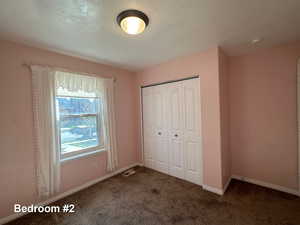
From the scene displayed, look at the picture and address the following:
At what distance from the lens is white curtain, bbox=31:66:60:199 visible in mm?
2121

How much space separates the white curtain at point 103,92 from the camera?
247 cm

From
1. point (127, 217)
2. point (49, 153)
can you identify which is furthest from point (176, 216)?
point (49, 153)

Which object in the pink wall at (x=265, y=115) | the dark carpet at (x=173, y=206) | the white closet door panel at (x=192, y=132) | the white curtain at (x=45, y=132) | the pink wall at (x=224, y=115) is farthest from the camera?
the white closet door panel at (x=192, y=132)

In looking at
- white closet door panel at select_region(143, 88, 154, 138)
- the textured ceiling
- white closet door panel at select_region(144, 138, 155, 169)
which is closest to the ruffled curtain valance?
the textured ceiling

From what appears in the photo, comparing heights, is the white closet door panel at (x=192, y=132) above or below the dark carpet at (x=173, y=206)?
above

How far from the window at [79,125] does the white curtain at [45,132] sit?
6.2 inches

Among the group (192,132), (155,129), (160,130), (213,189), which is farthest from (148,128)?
(213,189)

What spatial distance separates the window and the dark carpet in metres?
0.79

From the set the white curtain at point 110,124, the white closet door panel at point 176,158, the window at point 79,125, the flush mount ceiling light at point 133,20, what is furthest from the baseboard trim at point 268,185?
the flush mount ceiling light at point 133,20

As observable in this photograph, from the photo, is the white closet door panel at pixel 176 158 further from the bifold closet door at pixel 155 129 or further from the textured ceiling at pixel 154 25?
the textured ceiling at pixel 154 25

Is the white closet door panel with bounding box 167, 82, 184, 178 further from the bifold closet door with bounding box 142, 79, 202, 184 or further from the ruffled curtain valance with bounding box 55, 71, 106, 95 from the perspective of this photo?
the ruffled curtain valance with bounding box 55, 71, 106, 95

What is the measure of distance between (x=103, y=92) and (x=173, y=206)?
7.95 feet

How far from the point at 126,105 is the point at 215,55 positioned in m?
2.19

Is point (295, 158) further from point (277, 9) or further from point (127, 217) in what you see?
point (127, 217)
